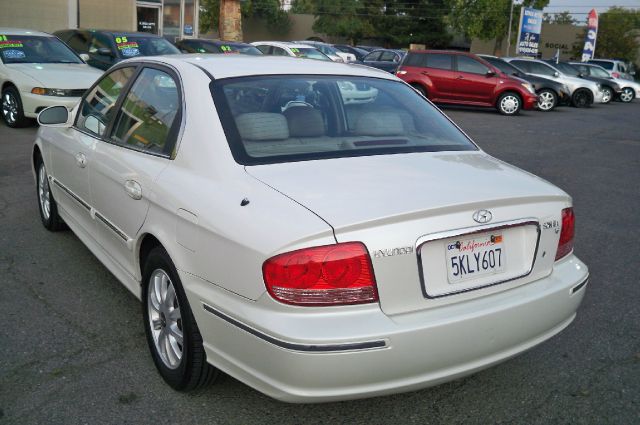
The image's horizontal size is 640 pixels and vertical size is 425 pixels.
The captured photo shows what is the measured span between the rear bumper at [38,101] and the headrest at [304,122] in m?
7.83

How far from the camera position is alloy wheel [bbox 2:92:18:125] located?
35.7 feet

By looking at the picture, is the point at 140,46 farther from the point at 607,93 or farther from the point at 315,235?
the point at 607,93

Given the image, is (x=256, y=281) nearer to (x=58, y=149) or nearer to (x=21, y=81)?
(x=58, y=149)

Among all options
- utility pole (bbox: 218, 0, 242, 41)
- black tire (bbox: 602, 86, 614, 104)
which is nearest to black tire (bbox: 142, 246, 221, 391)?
utility pole (bbox: 218, 0, 242, 41)

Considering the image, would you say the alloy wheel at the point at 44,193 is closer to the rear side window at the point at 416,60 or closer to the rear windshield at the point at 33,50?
the rear windshield at the point at 33,50

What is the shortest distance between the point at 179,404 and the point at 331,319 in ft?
3.40

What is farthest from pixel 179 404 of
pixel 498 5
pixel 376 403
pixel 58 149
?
pixel 498 5

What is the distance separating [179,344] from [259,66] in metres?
1.58

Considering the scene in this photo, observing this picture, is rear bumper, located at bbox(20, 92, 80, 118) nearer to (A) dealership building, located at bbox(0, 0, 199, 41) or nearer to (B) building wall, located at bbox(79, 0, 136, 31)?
(A) dealership building, located at bbox(0, 0, 199, 41)

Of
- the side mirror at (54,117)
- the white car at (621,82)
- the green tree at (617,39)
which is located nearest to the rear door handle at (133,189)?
the side mirror at (54,117)

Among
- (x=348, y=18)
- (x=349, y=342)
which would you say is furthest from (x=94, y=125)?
(x=348, y=18)

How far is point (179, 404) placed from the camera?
3098mm

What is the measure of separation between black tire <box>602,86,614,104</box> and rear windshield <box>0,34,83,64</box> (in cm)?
2022

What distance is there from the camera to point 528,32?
3300 centimetres
